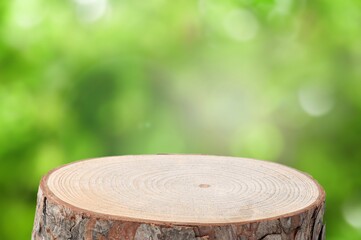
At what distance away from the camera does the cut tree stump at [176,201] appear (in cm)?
131

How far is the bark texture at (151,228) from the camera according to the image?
130cm

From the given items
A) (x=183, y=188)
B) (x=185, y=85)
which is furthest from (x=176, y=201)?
(x=185, y=85)

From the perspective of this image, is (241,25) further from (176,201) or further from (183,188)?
(176,201)

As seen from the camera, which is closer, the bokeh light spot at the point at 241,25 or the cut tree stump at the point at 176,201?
the cut tree stump at the point at 176,201

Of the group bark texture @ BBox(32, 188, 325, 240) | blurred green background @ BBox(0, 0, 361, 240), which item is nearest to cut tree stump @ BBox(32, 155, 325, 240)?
bark texture @ BBox(32, 188, 325, 240)

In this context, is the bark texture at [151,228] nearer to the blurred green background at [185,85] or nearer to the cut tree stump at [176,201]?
the cut tree stump at [176,201]

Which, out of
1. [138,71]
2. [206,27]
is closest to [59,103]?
[138,71]

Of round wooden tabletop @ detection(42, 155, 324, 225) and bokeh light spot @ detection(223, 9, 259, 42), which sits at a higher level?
bokeh light spot @ detection(223, 9, 259, 42)

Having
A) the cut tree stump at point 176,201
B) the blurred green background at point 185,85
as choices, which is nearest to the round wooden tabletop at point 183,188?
the cut tree stump at point 176,201

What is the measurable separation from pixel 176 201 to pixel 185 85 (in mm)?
1509

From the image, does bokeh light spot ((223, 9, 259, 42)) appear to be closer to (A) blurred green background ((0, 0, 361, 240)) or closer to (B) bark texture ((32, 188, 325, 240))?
(A) blurred green background ((0, 0, 361, 240))

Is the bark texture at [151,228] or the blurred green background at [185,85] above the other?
the blurred green background at [185,85]

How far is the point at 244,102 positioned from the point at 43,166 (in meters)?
1.00

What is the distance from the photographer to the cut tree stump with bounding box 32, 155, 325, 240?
1.31 metres
